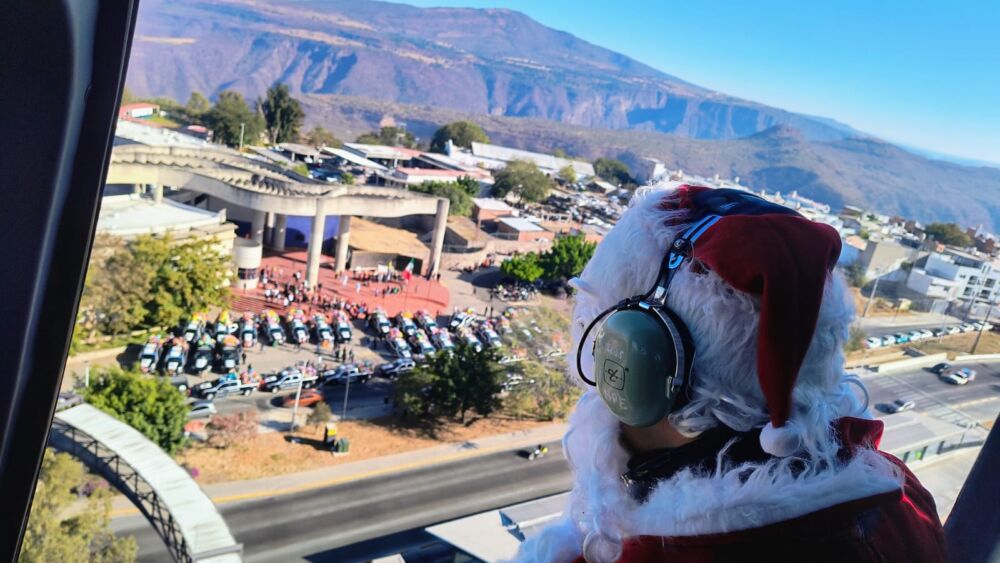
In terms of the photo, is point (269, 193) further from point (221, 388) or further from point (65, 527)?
point (65, 527)

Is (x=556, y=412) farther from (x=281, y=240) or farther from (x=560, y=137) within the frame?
(x=560, y=137)

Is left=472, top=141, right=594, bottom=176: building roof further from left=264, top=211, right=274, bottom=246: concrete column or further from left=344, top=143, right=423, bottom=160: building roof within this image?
left=264, top=211, right=274, bottom=246: concrete column

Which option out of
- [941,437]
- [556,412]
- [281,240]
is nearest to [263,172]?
[281,240]

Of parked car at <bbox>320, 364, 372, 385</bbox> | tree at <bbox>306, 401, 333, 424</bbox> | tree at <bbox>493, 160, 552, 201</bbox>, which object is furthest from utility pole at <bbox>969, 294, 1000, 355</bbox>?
tree at <bbox>493, 160, 552, 201</bbox>

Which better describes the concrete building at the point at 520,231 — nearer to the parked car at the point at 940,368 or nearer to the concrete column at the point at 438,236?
the concrete column at the point at 438,236

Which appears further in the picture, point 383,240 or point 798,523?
point 383,240

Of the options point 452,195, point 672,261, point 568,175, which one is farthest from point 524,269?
point 568,175
